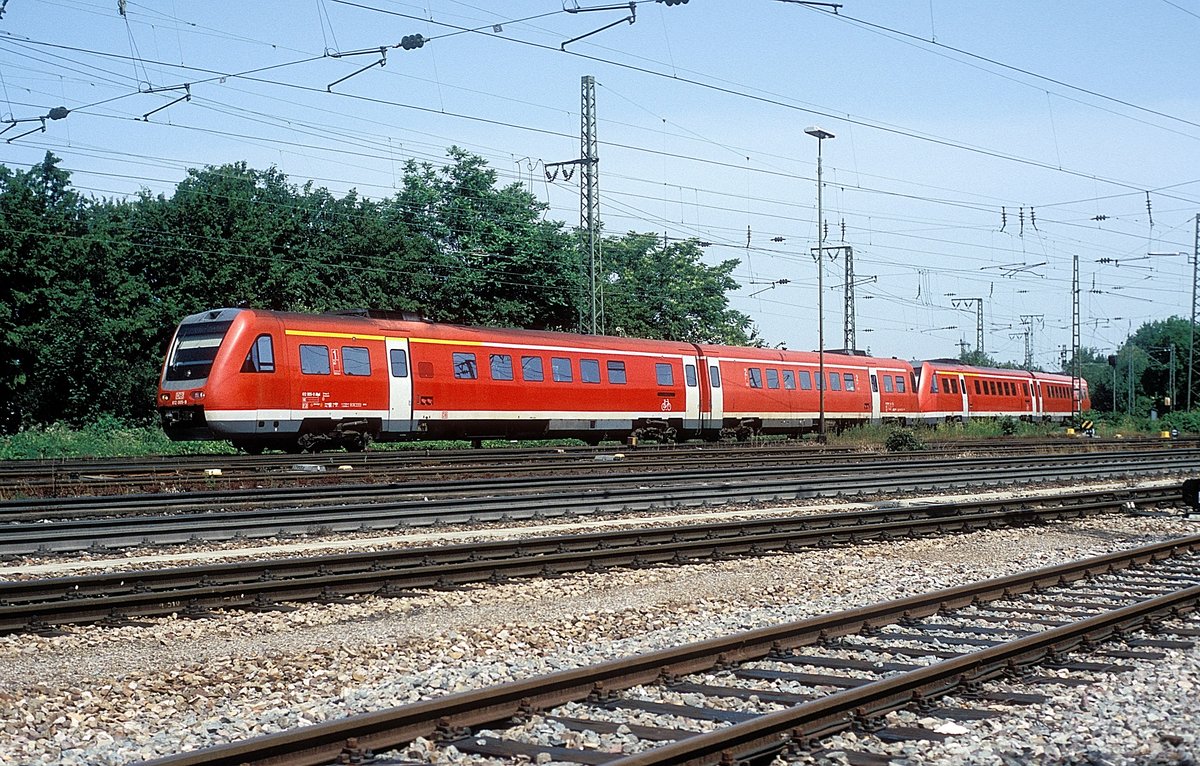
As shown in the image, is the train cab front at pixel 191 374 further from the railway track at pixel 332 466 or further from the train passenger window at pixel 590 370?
the train passenger window at pixel 590 370

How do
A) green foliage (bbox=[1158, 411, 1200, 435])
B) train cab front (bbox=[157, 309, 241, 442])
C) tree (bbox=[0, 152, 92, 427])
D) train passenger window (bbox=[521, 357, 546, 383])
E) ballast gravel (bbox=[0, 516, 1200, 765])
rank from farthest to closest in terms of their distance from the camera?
1. green foliage (bbox=[1158, 411, 1200, 435])
2. tree (bbox=[0, 152, 92, 427])
3. train passenger window (bbox=[521, 357, 546, 383])
4. train cab front (bbox=[157, 309, 241, 442])
5. ballast gravel (bbox=[0, 516, 1200, 765])

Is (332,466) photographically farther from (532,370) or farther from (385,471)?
(532,370)

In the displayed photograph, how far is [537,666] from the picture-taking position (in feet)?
25.1

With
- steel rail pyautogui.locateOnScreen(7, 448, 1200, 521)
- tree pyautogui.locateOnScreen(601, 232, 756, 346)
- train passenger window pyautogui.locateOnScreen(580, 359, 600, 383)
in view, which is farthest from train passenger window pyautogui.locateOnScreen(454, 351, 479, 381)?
tree pyautogui.locateOnScreen(601, 232, 756, 346)

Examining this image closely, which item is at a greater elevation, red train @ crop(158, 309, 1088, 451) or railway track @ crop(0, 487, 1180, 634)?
red train @ crop(158, 309, 1088, 451)

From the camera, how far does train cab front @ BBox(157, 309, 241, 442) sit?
2214cm

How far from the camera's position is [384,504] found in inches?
589

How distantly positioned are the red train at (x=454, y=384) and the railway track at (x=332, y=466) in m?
0.86

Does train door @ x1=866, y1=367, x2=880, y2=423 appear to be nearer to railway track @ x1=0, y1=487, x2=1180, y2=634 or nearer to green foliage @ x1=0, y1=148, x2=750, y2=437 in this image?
green foliage @ x1=0, y1=148, x2=750, y2=437

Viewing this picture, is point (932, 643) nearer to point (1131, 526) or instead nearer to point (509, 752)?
point (509, 752)

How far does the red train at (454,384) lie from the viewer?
883 inches

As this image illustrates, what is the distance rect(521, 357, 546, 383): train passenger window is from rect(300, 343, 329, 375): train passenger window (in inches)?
226

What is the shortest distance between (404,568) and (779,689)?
503 cm

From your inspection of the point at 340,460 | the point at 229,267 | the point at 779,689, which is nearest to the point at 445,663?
the point at 779,689
